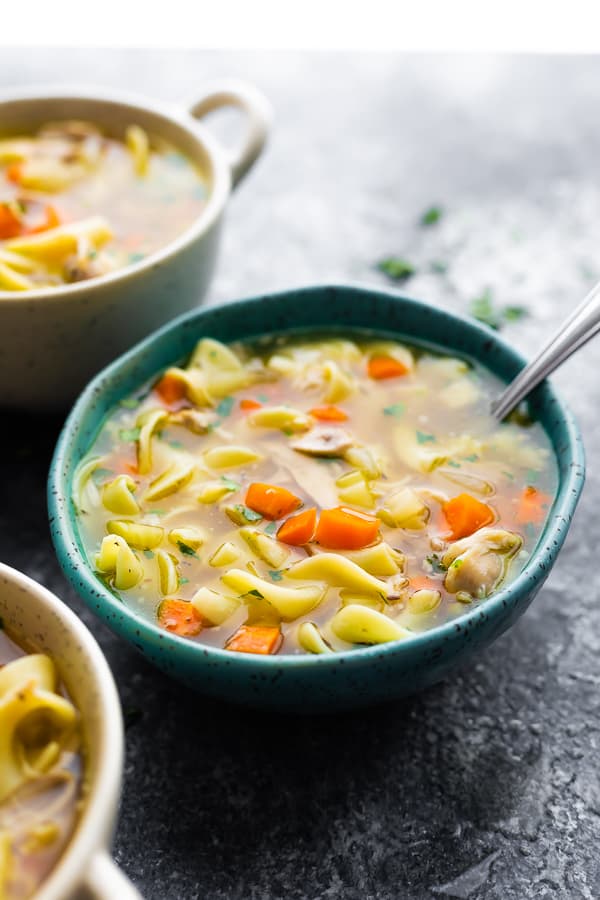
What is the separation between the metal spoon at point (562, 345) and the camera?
248 centimetres

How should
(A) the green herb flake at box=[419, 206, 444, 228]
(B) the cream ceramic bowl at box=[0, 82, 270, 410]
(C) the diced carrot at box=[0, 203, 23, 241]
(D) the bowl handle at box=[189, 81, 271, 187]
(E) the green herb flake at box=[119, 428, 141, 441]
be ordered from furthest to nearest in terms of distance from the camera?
(A) the green herb flake at box=[419, 206, 444, 228]
(D) the bowl handle at box=[189, 81, 271, 187]
(C) the diced carrot at box=[0, 203, 23, 241]
(B) the cream ceramic bowl at box=[0, 82, 270, 410]
(E) the green herb flake at box=[119, 428, 141, 441]

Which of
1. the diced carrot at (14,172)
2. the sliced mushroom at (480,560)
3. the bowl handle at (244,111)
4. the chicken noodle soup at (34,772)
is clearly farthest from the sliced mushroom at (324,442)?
the diced carrot at (14,172)

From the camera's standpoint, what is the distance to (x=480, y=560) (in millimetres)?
2215

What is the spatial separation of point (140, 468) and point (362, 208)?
1.74m

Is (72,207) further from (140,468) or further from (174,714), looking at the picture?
(174,714)

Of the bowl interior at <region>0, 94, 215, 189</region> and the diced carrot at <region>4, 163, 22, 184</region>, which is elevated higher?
the bowl interior at <region>0, 94, 215, 189</region>

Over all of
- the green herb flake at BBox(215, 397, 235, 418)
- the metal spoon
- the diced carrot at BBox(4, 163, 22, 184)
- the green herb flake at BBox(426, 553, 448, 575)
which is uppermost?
the metal spoon

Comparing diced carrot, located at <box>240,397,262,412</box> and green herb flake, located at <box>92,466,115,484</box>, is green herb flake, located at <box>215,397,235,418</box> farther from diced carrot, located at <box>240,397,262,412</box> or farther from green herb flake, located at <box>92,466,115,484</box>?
green herb flake, located at <box>92,466,115,484</box>

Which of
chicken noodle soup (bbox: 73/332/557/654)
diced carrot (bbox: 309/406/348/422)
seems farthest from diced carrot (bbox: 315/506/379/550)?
diced carrot (bbox: 309/406/348/422)

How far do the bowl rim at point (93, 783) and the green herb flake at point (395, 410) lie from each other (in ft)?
3.42

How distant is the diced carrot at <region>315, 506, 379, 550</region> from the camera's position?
7.58 feet

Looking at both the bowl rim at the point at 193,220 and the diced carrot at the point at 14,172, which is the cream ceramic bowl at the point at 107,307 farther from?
the diced carrot at the point at 14,172

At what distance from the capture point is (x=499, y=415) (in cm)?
261

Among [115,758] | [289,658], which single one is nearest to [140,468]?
[289,658]
